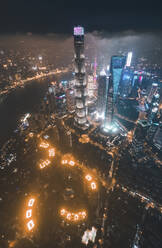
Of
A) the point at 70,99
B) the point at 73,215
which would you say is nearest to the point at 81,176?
the point at 73,215

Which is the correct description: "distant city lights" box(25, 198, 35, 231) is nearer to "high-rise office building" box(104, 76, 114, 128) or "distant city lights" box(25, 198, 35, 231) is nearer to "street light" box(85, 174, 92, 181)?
"street light" box(85, 174, 92, 181)

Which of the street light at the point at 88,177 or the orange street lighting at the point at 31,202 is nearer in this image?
the orange street lighting at the point at 31,202

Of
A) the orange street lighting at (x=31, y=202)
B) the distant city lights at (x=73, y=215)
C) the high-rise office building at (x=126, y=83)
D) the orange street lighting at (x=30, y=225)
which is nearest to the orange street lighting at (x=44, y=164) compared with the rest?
the orange street lighting at (x=31, y=202)

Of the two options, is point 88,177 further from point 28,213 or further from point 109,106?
point 109,106

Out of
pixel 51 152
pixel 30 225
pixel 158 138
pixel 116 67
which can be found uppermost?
pixel 116 67

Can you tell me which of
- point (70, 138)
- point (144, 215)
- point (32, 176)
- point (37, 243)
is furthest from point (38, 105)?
point (144, 215)

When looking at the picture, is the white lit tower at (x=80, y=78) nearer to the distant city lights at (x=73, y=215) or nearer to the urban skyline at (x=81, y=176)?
the urban skyline at (x=81, y=176)

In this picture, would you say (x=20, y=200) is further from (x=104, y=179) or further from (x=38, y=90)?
(x=38, y=90)

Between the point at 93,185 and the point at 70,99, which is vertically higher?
the point at 70,99
